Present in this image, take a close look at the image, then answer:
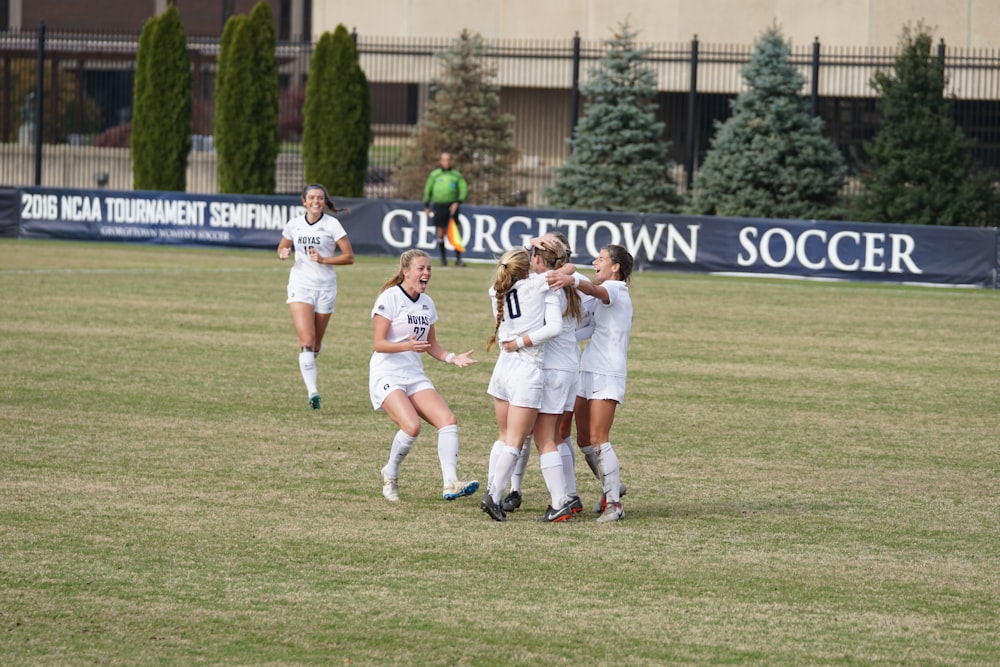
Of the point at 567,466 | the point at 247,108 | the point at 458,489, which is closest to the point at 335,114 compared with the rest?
the point at 247,108

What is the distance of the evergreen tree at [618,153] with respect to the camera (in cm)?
3528

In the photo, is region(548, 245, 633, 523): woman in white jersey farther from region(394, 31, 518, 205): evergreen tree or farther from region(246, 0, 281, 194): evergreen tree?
region(394, 31, 518, 205): evergreen tree

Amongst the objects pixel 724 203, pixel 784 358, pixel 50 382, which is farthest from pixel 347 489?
pixel 724 203

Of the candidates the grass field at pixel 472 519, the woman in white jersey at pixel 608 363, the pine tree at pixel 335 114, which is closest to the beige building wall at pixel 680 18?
the pine tree at pixel 335 114

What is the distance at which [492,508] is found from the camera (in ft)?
30.3

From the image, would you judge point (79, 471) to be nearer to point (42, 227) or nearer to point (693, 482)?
point (693, 482)

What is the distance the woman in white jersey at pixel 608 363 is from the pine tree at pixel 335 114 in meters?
27.1

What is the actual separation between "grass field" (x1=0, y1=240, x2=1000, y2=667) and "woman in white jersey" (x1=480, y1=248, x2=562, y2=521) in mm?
381

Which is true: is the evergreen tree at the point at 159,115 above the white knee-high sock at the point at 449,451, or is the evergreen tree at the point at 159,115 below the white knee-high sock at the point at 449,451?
above

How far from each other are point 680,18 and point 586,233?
594 inches

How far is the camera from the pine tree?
36156 millimetres

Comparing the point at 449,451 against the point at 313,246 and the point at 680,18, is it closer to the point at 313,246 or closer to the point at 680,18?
the point at 313,246

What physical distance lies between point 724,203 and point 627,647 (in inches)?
1096

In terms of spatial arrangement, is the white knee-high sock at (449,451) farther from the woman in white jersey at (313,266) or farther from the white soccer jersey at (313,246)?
the white soccer jersey at (313,246)
